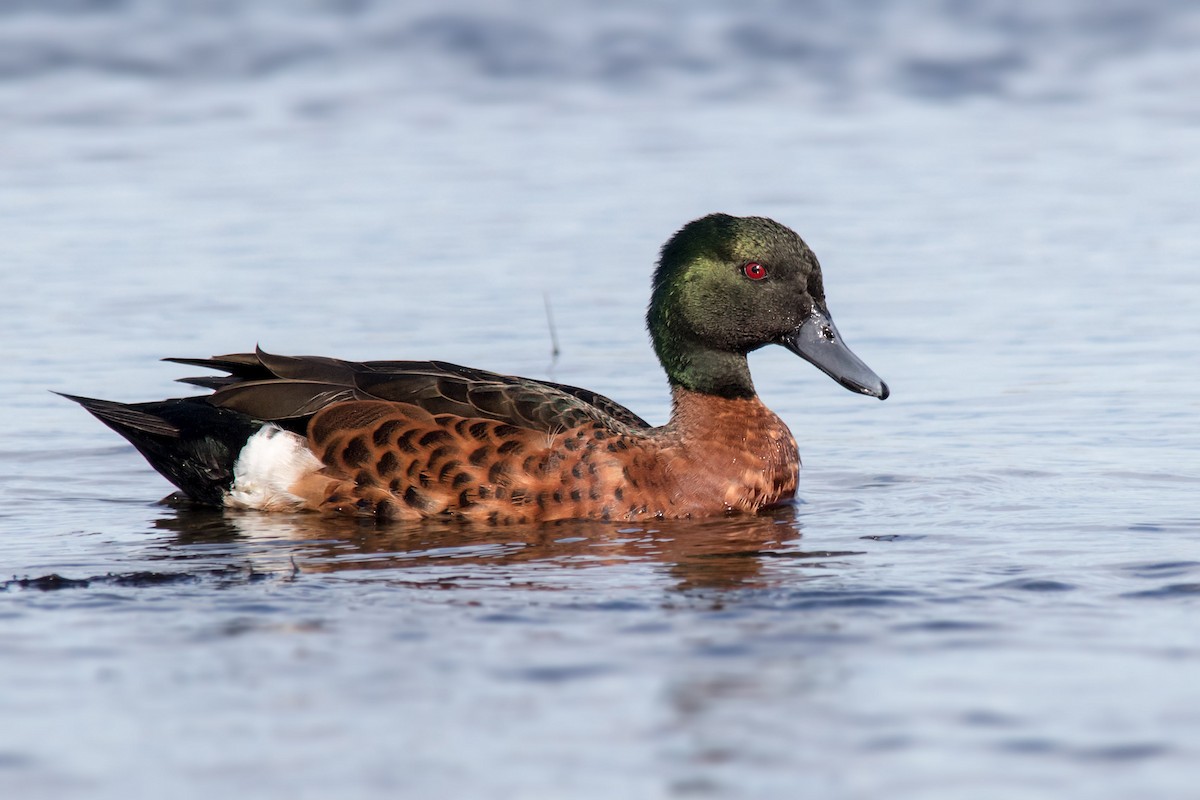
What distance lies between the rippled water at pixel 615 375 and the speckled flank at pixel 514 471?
0.17m

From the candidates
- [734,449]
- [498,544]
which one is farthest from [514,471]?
[734,449]

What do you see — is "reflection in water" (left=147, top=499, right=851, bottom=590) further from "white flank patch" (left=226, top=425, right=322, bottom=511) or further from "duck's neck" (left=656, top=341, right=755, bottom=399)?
"duck's neck" (left=656, top=341, right=755, bottom=399)

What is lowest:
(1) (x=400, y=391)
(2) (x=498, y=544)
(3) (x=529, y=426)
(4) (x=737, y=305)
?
(2) (x=498, y=544)

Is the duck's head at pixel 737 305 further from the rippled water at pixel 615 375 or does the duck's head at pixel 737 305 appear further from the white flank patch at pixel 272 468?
the white flank patch at pixel 272 468

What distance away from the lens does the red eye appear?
8.08 meters

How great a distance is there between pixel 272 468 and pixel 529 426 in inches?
44.2

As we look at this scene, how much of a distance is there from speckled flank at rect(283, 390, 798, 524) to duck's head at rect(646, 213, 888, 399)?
46 cm

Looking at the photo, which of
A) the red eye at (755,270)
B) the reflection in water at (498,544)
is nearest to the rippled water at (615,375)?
the reflection in water at (498,544)

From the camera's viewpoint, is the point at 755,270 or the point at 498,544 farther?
the point at 755,270

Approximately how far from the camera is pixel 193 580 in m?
6.31

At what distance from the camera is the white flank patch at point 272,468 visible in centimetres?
781

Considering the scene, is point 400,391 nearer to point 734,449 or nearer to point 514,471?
point 514,471

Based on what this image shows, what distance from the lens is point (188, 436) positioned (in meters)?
8.05

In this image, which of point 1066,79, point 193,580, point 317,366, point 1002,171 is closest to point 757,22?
point 1066,79
